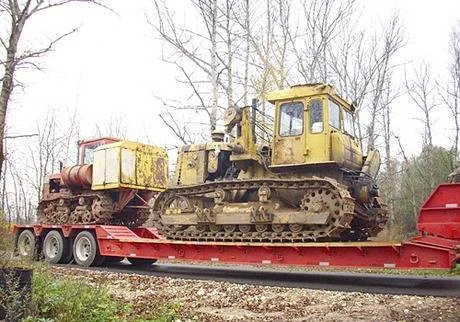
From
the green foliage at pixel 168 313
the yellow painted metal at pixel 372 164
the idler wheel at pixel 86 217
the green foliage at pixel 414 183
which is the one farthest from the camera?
the green foliage at pixel 414 183

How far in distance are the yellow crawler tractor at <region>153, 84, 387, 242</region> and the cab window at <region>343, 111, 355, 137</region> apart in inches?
1.1

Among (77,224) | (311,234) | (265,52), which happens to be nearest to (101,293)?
(311,234)

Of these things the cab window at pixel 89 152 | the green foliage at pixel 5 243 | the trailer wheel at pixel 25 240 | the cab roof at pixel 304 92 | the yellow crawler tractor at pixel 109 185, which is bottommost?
the trailer wheel at pixel 25 240

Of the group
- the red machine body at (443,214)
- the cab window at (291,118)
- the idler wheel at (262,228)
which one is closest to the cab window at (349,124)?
the cab window at (291,118)

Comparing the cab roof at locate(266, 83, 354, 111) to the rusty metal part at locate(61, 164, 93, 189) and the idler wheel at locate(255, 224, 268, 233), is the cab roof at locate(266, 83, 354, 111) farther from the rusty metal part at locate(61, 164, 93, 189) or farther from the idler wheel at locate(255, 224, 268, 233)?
the rusty metal part at locate(61, 164, 93, 189)

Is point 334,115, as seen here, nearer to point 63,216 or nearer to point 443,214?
point 443,214

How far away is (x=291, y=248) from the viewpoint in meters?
9.78

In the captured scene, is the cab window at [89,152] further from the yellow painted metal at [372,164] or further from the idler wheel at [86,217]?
the yellow painted metal at [372,164]

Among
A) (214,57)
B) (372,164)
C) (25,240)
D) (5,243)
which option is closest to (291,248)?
(372,164)

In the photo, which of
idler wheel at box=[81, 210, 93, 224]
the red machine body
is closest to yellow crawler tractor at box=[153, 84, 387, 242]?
the red machine body

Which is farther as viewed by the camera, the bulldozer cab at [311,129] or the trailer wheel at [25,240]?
the trailer wheel at [25,240]

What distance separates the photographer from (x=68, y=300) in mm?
5727

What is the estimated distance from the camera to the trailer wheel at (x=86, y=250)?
44.4ft

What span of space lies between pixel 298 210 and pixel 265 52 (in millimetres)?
14830
